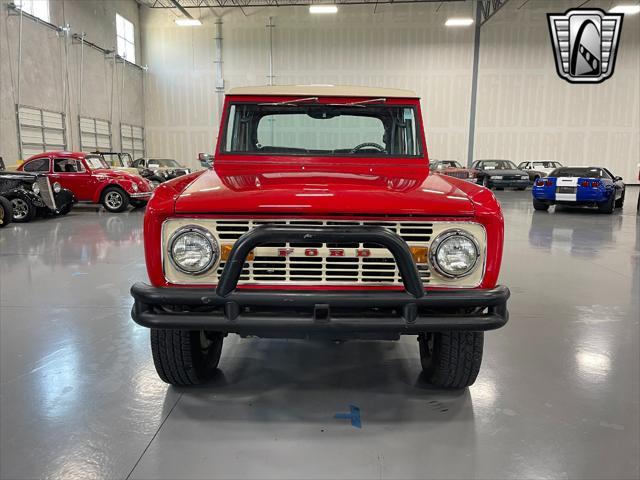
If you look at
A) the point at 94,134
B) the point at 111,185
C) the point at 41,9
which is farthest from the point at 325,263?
the point at 94,134

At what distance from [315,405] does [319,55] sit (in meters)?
21.6

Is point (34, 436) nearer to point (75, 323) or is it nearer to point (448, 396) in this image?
point (75, 323)

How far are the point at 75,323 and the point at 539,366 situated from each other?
3.35 metres

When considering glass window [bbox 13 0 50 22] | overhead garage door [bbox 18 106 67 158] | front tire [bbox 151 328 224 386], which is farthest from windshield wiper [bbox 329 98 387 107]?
glass window [bbox 13 0 50 22]

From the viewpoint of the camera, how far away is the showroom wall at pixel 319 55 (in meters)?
21.2

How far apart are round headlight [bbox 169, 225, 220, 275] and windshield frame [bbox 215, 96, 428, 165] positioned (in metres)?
1.06

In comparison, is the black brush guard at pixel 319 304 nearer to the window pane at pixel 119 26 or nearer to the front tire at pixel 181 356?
the front tire at pixel 181 356

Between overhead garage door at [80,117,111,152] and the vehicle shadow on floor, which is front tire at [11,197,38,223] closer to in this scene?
the vehicle shadow on floor

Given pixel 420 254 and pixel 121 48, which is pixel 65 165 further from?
pixel 121 48

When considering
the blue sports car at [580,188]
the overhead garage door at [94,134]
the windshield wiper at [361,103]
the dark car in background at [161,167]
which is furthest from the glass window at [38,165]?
the blue sports car at [580,188]

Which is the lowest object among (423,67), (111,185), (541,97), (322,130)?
(111,185)

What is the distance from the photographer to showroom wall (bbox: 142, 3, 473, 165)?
69.6 ft

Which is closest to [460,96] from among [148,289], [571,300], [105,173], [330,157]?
[105,173]

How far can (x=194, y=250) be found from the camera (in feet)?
6.35
